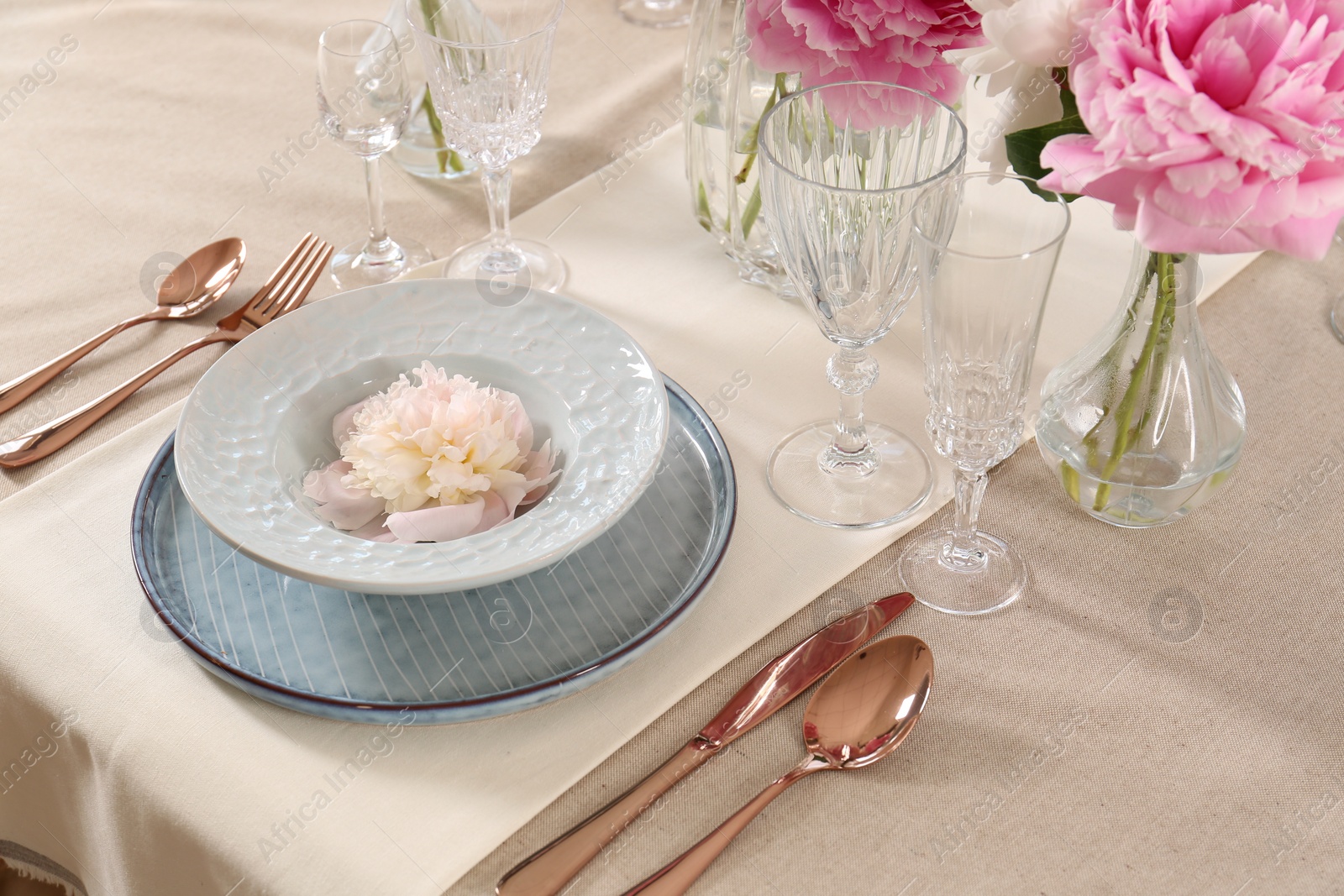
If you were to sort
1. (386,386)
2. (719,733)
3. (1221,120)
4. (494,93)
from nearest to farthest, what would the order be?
(1221,120), (719,733), (386,386), (494,93)

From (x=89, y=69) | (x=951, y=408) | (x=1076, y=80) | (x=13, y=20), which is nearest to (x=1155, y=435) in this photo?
(x=951, y=408)

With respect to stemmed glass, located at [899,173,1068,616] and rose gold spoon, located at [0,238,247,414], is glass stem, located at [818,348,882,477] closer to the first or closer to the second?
stemmed glass, located at [899,173,1068,616]

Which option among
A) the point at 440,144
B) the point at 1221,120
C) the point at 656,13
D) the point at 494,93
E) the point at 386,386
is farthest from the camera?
the point at 656,13

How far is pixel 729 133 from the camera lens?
33.8 inches

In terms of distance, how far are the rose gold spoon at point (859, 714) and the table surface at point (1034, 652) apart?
10 mm

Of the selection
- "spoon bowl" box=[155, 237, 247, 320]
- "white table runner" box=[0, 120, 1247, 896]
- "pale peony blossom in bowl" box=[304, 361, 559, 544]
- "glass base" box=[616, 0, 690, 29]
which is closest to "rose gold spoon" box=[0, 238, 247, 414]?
"spoon bowl" box=[155, 237, 247, 320]

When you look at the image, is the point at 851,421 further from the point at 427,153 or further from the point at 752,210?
the point at 427,153

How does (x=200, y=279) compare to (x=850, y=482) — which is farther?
(x=200, y=279)

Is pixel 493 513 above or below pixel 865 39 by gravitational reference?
below

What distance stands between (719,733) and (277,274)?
1.73 ft

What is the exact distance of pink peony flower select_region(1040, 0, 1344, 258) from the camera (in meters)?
0.46

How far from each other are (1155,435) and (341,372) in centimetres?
49

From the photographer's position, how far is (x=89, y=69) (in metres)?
1.13

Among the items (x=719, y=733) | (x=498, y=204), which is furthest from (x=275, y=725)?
(x=498, y=204)
